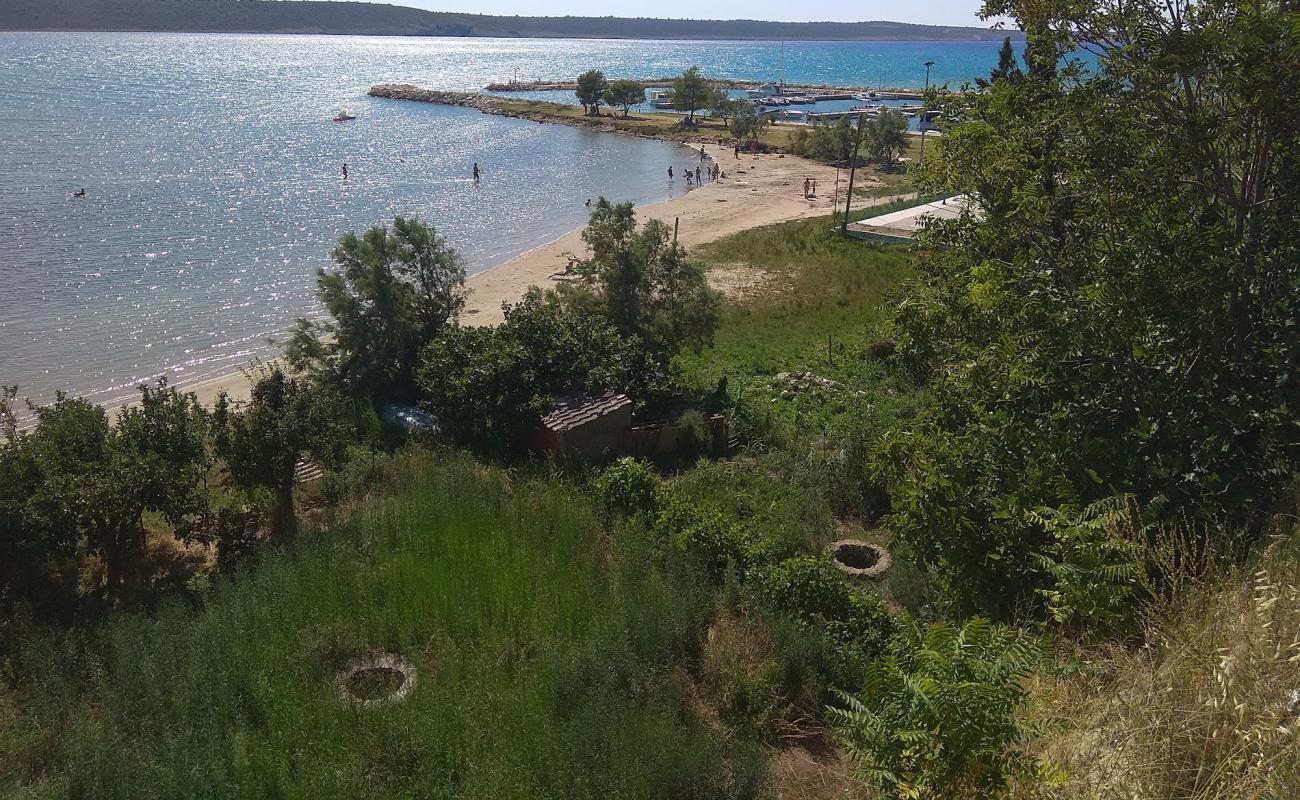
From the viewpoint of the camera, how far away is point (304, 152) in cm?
6153

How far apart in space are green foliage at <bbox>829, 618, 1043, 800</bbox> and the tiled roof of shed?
33.7 feet

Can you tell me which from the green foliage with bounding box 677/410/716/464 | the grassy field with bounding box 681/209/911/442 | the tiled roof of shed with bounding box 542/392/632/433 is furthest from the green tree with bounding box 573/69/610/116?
the tiled roof of shed with bounding box 542/392/632/433

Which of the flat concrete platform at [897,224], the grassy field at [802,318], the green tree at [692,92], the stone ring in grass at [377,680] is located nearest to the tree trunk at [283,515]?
the stone ring in grass at [377,680]

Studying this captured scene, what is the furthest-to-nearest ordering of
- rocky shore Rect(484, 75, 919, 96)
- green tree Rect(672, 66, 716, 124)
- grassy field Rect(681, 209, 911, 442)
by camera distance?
rocky shore Rect(484, 75, 919, 96) → green tree Rect(672, 66, 716, 124) → grassy field Rect(681, 209, 911, 442)

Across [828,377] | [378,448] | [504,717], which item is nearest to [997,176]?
[504,717]

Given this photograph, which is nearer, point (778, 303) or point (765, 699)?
point (765, 699)

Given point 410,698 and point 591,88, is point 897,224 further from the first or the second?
point 591,88

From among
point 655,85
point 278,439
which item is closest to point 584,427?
point 278,439

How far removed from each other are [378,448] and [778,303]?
15190 millimetres

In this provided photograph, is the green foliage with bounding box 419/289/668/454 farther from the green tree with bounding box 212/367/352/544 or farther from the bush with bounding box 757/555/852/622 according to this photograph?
the bush with bounding box 757/555/852/622

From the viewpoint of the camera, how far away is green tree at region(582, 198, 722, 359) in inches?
776

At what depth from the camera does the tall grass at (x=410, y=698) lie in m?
7.62

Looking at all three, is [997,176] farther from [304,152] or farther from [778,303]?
[304,152]

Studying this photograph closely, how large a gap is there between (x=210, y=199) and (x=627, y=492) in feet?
130
